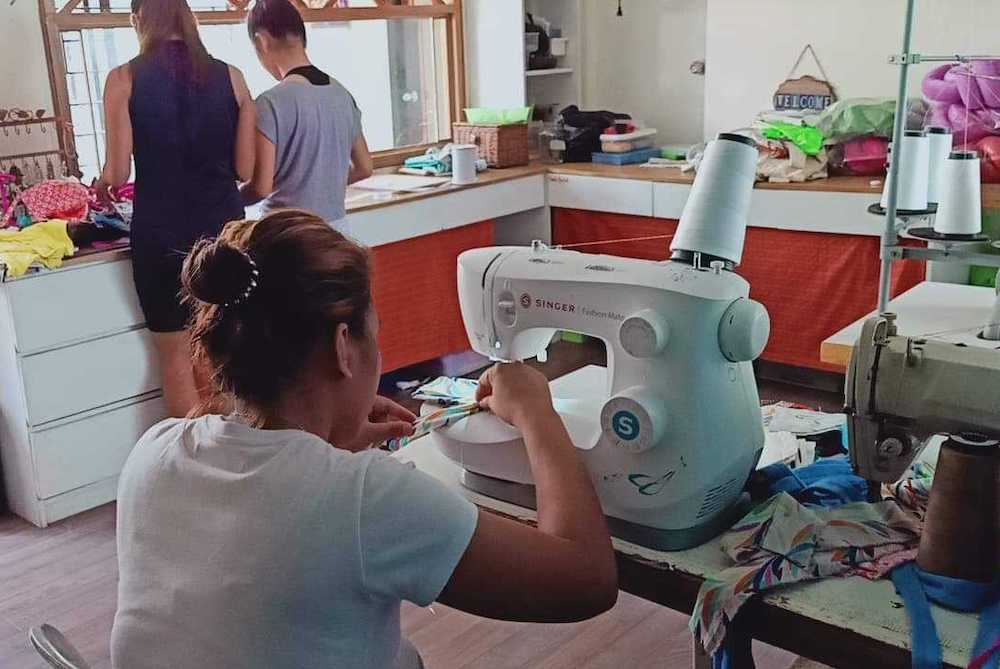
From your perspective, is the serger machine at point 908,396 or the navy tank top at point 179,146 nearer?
the serger machine at point 908,396

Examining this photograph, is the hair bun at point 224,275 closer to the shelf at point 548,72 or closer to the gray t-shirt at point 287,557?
the gray t-shirt at point 287,557

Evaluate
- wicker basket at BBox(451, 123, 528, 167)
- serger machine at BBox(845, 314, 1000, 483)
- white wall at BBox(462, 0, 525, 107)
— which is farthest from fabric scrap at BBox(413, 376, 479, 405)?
white wall at BBox(462, 0, 525, 107)

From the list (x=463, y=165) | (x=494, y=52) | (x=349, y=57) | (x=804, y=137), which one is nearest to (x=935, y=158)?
(x=804, y=137)

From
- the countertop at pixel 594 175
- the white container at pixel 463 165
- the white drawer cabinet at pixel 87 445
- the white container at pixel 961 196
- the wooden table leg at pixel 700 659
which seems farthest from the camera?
the white container at pixel 463 165

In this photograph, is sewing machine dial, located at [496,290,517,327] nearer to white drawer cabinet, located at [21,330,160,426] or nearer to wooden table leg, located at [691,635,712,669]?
wooden table leg, located at [691,635,712,669]

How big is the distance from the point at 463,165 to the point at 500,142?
325 mm

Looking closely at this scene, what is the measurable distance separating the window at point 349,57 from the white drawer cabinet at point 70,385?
68 cm

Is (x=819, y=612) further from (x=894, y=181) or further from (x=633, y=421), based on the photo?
(x=894, y=181)

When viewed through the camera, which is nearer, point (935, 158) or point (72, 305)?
point (935, 158)

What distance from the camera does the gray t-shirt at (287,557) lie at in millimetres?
1001

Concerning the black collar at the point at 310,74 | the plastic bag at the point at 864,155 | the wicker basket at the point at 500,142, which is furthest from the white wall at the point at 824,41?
the black collar at the point at 310,74

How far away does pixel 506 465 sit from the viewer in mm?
1486

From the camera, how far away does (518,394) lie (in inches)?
55.4

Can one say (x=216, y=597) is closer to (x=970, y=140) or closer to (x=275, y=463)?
(x=275, y=463)
